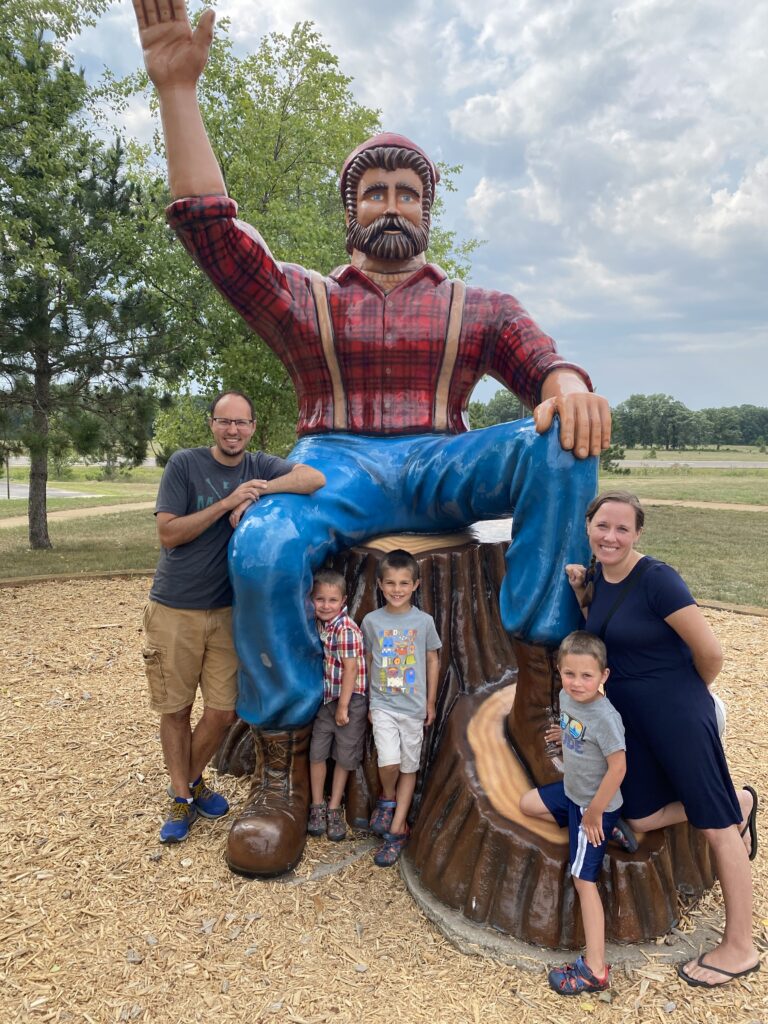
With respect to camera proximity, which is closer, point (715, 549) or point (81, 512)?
point (715, 549)

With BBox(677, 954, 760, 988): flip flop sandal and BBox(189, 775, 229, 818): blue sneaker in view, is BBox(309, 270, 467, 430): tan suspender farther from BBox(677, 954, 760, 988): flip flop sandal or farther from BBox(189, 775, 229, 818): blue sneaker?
BBox(677, 954, 760, 988): flip flop sandal

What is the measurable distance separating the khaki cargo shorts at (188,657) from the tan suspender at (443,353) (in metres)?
0.80

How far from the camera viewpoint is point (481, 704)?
91.2 inches

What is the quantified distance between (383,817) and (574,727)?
0.76 m

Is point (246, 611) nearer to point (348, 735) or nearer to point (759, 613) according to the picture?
point (348, 735)

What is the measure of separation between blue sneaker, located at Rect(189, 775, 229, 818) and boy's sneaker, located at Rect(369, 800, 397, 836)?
58cm

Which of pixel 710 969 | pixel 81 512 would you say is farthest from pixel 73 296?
pixel 81 512

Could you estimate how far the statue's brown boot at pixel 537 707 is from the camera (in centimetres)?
196

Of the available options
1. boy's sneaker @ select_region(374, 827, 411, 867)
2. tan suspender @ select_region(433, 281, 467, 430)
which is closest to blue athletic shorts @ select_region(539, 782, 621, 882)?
boy's sneaker @ select_region(374, 827, 411, 867)

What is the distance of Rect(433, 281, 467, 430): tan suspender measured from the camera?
2459 millimetres

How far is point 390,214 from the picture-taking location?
2445 mm

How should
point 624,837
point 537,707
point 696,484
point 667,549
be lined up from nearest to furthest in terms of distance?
point 624,837 → point 537,707 → point 667,549 → point 696,484

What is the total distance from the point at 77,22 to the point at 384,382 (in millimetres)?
5639

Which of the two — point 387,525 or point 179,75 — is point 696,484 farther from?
point 179,75
